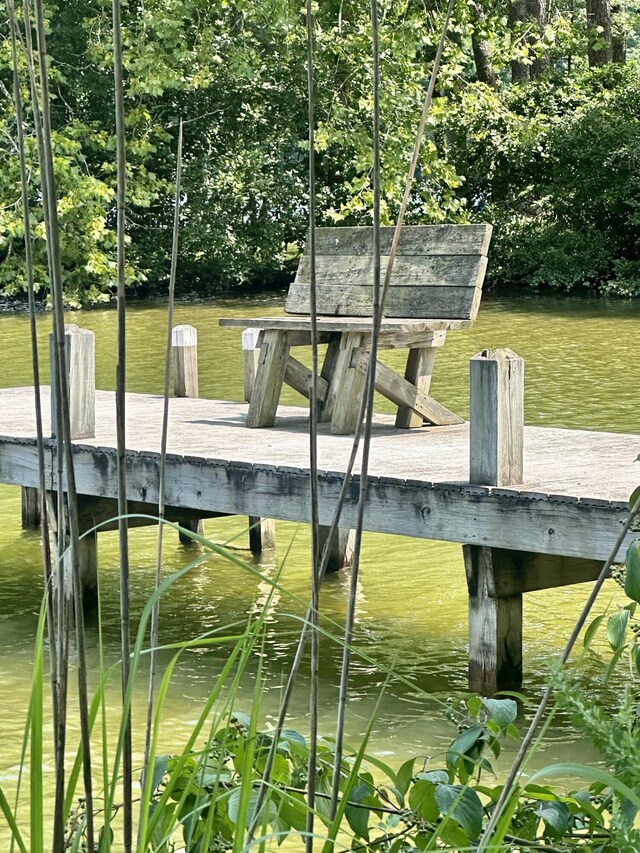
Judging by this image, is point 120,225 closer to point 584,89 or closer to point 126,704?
point 126,704

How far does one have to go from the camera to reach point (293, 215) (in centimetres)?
2845

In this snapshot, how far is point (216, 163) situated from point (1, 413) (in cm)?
2034

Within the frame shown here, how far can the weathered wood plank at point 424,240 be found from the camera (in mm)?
7348

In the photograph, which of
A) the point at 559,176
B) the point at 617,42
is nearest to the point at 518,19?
the point at 617,42

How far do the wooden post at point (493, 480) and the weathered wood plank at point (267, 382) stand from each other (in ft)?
6.88

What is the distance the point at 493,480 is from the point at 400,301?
2490 millimetres

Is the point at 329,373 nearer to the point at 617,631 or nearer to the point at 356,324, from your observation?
the point at 356,324

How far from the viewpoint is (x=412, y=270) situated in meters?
7.50

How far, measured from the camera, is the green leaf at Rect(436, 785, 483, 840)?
6.51 feet

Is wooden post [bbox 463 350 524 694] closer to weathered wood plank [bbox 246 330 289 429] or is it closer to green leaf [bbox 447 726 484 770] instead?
weathered wood plank [bbox 246 330 289 429]

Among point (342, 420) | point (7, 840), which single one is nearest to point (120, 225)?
point (7, 840)

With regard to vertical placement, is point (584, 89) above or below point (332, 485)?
above

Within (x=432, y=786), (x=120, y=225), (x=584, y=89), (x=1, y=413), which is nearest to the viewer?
(x=120, y=225)

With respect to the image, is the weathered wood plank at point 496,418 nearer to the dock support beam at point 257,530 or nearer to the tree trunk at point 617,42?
the dock support beam at point 257,530
